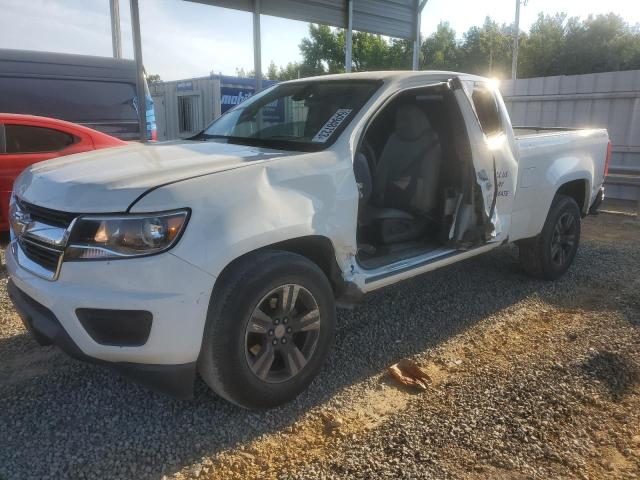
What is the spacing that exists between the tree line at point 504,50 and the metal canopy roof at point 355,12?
112 ft

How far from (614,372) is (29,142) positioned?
6.12 meters

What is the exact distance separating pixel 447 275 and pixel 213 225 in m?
3.33

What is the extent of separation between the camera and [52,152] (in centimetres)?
627

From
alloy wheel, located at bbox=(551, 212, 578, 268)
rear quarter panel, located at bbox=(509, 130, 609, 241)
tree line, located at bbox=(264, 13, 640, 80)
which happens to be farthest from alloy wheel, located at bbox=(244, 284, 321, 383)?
tree line, located at bbox=(264, 13, 640, 80)

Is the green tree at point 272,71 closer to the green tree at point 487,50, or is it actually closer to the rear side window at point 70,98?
the green tree at point 487,50

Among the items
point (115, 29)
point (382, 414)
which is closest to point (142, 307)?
point (382, 414)

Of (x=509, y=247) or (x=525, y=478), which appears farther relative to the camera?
(x=509, y=247)

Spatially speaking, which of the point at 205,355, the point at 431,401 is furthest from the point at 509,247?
the point at 205,355

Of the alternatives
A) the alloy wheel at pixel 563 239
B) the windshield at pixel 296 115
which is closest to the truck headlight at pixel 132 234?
the windshield at pixel 296 115

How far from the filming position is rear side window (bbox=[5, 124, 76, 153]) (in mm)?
6031

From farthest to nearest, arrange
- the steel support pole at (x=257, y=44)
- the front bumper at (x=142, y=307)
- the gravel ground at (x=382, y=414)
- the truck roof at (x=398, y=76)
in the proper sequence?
the steel support pole at (x=257, y=44) → the truck roof at (x=398, y=76) → the gravel ground at (x=382, y=414) → the front bumper at (x=142, y=307)

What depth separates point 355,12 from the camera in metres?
10.8

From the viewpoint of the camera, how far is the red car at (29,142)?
19.3 feet

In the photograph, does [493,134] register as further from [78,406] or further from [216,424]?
[78,406]
